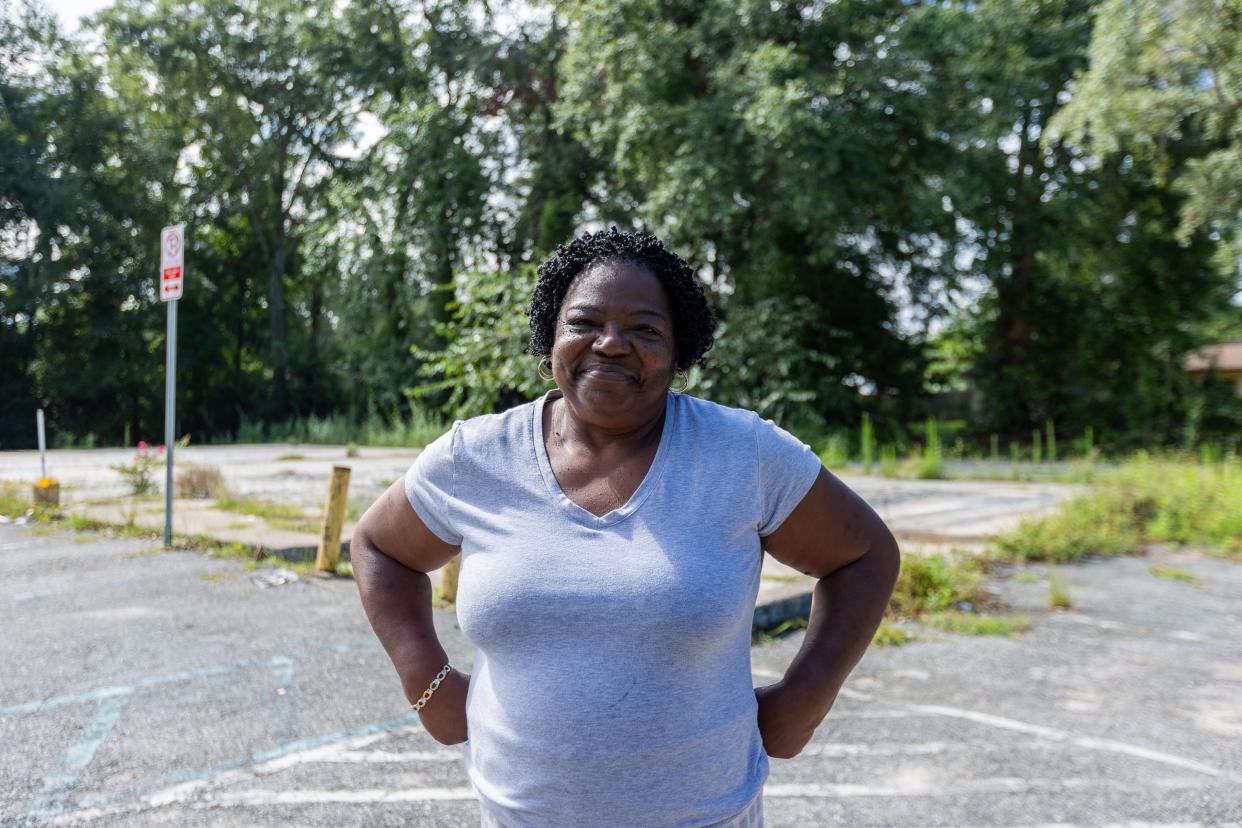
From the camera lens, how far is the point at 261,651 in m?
A: 5.36

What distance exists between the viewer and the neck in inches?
73.4

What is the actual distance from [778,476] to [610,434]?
1.10 ft

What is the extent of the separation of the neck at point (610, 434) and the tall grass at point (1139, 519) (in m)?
7.38

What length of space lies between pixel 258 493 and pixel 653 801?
12001 mm

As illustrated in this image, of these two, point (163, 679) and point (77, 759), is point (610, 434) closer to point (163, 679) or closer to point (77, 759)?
point (77, 759)

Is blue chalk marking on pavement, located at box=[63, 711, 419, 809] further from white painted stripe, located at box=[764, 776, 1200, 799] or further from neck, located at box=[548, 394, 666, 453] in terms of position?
neck, located at box=[548, 394, 666, 453]

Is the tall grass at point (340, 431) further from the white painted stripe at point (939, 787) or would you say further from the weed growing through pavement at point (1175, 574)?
the white painted stripe at point (939, 787)

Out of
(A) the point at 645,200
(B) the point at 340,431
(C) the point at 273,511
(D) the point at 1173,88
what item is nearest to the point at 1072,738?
(C) the point at 273,511

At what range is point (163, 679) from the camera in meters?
4.83

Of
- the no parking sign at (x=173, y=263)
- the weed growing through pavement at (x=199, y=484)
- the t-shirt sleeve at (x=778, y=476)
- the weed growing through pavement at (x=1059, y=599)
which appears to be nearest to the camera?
the t-shirt sleeve at (x=778, y=476)

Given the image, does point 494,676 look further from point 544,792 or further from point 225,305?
point 225,305

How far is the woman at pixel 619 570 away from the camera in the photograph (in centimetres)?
166

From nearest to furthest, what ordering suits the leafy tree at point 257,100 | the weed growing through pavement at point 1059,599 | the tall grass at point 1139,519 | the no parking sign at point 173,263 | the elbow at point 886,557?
the elbow at point 886,557 → the weed growing through pavement at point 1059,599 → the no parking sign at point 173,263 → the tall grass at point 1139,519 → the leafy tree at point 257,100

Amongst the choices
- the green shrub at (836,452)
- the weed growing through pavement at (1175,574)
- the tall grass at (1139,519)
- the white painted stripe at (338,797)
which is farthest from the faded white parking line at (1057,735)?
the green shrub at (836,452)
